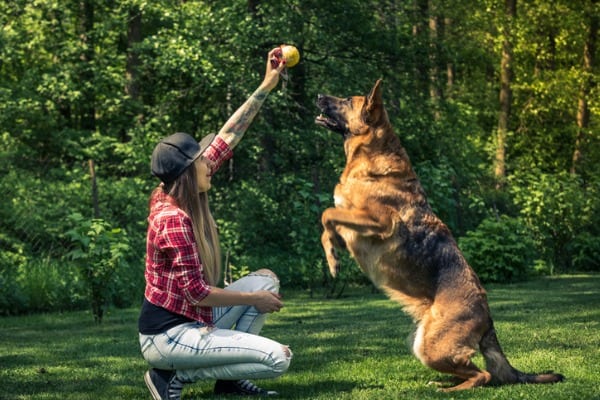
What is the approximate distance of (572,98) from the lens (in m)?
29.8

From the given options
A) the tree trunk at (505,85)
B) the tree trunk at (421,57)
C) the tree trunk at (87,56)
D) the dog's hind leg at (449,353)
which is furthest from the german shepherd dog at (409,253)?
the tree trunk at (505,85)

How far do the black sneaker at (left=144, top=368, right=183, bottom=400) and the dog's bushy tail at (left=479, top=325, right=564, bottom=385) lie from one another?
211cm

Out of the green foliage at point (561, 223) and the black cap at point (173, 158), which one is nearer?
the black cap at point (173, 158)

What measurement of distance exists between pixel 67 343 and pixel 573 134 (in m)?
26.4

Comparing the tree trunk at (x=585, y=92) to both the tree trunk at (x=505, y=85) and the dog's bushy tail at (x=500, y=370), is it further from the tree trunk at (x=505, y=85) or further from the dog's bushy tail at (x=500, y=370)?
the dog's bushy tail at (x=500, y=370)

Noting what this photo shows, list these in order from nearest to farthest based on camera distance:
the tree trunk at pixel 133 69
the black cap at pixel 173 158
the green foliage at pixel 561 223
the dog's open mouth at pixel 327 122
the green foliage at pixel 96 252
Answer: the black cap at pixel 173 158, the dog's open mouth at pixel 327 122, the green foliage at pixel 96 252, the green foliage at pixel 561 223, the tree trunk at pixel 133 69

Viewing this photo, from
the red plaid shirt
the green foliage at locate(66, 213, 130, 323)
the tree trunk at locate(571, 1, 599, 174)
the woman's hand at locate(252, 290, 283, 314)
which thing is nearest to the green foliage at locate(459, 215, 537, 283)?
the green foliage at locate(66, 213, 130, 323)

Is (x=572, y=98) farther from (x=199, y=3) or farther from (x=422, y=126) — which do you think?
(x=199, y=3)

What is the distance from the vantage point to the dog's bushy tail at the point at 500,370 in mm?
5852

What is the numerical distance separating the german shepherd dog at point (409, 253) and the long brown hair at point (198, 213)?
45.3 inches

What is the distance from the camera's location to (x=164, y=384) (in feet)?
17.6

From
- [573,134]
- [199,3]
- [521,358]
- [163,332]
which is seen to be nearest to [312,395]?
[163,332]

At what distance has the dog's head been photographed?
6664 millimetres

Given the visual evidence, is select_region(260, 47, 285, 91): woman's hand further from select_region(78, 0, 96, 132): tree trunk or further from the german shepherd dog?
select_region(78, 0, 96, 132): tree trunk
